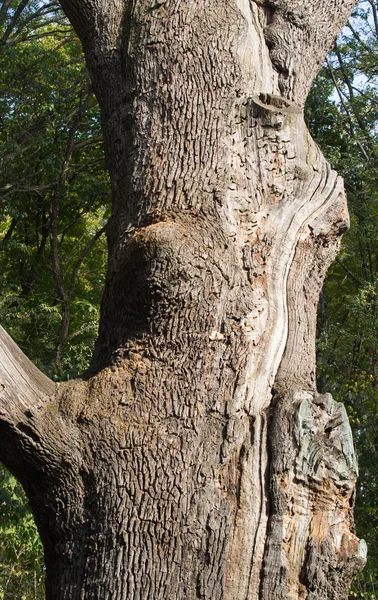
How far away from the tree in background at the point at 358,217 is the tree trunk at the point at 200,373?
8833 mm

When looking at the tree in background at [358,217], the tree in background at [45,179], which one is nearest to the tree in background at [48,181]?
the tree in background at [45,179]

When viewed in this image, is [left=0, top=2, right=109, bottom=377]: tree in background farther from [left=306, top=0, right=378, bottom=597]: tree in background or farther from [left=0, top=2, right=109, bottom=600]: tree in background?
[left=306, top=0, right=378, bottom=597]: tree in background

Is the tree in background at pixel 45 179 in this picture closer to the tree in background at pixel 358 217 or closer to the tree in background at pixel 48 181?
the tree in background at pixel 48 181

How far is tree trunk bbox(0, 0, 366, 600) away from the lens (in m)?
1.89

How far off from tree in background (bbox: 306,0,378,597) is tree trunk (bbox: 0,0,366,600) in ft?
29.0

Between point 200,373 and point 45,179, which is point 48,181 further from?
point 200,373

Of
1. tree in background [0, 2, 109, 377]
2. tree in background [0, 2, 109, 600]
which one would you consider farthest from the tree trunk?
tree in background [0, 2, 109, 377]

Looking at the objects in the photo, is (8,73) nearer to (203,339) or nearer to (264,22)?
(264,22)

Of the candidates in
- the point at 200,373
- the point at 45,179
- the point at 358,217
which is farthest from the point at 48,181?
the point at 200,373

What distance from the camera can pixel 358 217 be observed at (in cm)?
1302

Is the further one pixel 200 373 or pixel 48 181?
pixel 48 181

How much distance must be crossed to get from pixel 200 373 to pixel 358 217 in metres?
11.5

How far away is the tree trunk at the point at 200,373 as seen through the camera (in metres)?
1.89

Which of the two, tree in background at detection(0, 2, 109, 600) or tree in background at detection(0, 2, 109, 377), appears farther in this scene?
tree in background at detection(0, 2, 109, 377)
